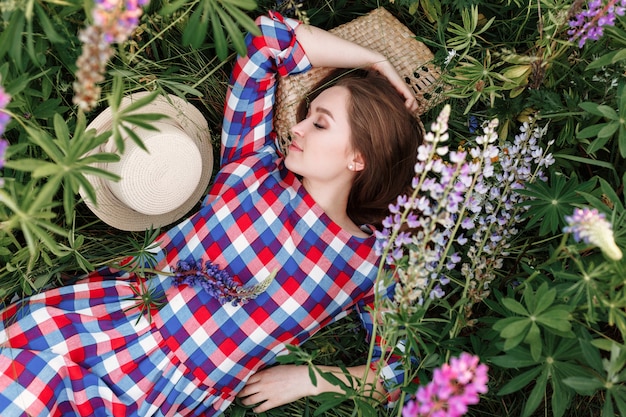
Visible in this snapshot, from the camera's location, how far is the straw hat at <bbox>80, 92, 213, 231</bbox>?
2.10 m

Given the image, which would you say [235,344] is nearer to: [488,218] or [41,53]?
[488,218]

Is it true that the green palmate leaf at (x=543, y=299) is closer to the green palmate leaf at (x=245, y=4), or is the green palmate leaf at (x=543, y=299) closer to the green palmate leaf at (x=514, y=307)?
the green palmate leaf at (x=514, y=307)

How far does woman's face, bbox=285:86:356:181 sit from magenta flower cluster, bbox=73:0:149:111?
94cm

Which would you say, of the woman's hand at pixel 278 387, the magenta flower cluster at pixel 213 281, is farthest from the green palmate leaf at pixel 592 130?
the woman's hand at pixel 278 387

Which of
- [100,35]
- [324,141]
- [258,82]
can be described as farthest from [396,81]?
[100,35]

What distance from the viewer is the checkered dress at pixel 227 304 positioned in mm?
2111

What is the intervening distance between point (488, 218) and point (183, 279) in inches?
44.7

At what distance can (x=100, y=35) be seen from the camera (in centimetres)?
127

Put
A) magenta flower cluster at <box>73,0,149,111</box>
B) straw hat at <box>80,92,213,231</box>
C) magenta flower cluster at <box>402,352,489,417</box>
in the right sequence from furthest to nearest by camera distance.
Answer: straw hat at <box>80,92,213,231</box>, magenta flower cluster at <box>73,0,149,111</box>, magenta flower cluster at <box>402,352,489,417</box>

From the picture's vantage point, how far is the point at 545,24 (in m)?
2.03

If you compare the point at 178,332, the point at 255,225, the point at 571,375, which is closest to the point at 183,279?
the point at 178,332

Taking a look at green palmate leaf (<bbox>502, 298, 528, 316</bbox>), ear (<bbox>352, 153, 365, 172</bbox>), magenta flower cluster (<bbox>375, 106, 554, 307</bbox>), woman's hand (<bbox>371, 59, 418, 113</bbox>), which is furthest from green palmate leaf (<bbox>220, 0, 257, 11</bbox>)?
green palmate leaf (<bbox>502, 298, 528, 316</bbox>)

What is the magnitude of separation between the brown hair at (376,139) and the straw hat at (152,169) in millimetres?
509

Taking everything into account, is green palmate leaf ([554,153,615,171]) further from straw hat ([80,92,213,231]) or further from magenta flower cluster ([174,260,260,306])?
straw hat ([80,92,213,231])
